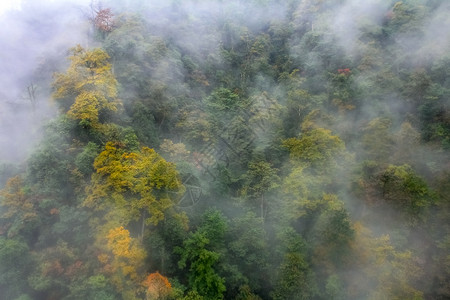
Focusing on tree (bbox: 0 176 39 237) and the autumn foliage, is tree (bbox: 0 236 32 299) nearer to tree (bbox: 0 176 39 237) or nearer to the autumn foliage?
tree (bbox: 0 176 39 237)

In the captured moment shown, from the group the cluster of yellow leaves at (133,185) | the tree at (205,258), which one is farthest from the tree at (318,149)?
the cluster of yellow leaves at (133,185)

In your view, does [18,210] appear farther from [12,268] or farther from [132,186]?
[132,186]

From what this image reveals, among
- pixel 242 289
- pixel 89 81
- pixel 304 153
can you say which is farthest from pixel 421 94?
pixel 89 81

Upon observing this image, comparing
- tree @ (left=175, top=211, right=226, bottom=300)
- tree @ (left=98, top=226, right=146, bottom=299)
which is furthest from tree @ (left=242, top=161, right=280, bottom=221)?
tree @ (left=98, top=226, right=146, bottom=299)

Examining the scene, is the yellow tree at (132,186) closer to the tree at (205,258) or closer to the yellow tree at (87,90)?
the tree at (205,258)

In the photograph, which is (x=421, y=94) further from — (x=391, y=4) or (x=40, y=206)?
(x=40, y=206)
